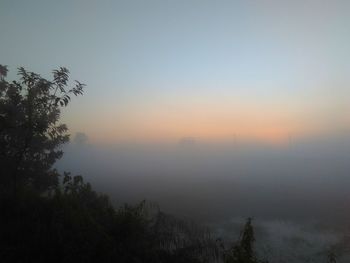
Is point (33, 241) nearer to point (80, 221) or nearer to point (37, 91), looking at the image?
point (80, 221)

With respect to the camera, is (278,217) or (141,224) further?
(278,217)

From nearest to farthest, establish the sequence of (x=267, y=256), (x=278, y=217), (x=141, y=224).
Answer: (x=141, y=224)
(x=267, y=256)
(x=278, y=217)

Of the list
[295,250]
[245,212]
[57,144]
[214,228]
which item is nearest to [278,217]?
[245,212]

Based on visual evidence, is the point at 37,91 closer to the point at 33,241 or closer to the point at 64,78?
the point at 64,78

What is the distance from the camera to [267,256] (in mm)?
26188

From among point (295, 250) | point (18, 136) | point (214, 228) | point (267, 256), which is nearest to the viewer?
point (18, 136)

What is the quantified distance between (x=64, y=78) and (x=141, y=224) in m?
7.18

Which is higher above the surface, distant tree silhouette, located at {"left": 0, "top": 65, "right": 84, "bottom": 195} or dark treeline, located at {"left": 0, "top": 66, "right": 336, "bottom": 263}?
distant tree silhouette, located at {"left": 0, "top": 65, "right": 84, "bottom": 195}

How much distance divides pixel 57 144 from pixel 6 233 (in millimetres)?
17757

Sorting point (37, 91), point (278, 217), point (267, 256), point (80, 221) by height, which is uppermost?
point (37, 91)

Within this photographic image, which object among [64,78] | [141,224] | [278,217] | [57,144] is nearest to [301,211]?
[278,217]

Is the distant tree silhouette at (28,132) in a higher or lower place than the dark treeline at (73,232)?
higher

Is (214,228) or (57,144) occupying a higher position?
(57,144)

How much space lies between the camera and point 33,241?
9.54 metres
